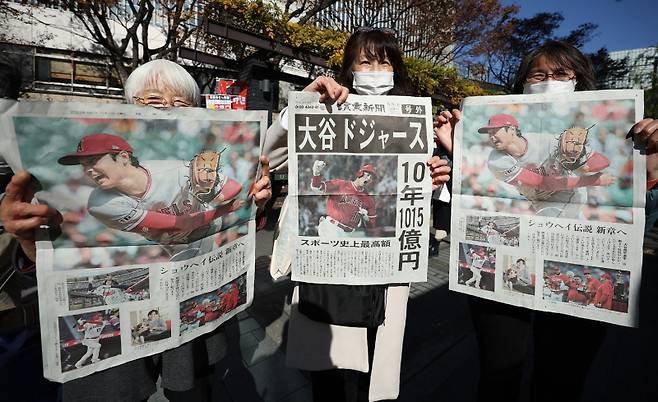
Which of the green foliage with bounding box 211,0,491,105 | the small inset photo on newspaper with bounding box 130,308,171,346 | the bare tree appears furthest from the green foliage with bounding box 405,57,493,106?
the small inset photo on newspaper with bounding box 130,308,171,346

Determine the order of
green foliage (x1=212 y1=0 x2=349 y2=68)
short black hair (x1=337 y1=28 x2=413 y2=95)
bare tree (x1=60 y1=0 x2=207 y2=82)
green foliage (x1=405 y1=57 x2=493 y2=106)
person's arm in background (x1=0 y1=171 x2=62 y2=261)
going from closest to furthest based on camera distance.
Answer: person's arm in background (x1=0 y1=171 x2=62 y2=261) → short black hair (x1=337 y1=28 x2=413 y2=95) → green foliage (x1=212 y1=0 x2=349 y2=68) → bare tree (x1=60 y1=0 x2=207 y2=82) → green foliage (x1=405 y1=57 x2=493 y2=106)

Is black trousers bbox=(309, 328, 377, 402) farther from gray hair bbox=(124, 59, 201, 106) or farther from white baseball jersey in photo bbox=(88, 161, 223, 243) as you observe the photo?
gray hair bbox=(124, 59, 201, 106)

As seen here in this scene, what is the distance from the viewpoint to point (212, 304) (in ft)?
3.68

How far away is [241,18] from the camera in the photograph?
616 centimetres

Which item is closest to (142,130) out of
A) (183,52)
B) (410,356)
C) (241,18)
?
(410,356)

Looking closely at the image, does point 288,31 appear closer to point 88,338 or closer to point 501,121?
point 501,121

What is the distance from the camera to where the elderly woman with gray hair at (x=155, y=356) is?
0.83 m

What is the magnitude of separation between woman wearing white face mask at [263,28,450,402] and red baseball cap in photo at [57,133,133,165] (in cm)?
48

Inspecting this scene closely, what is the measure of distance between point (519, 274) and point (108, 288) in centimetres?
139

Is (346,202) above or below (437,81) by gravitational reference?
below

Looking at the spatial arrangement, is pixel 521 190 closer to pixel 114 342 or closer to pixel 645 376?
pixel 114 342

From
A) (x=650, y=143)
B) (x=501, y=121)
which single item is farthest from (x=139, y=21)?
(x=650, y=143)

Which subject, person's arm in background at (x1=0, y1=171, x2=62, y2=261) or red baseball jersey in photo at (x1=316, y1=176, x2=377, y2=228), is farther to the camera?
red baseball jersey in photo at (x1=316, y1=176, x2=377, y2=228)

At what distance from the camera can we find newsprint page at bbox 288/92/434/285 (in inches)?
47.4
